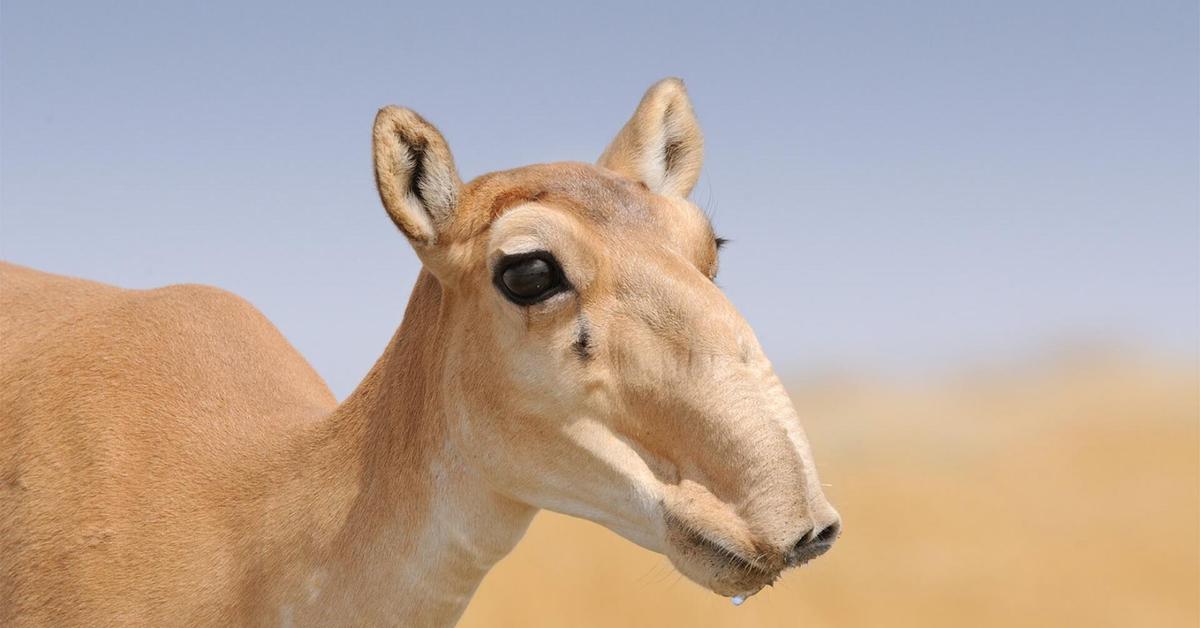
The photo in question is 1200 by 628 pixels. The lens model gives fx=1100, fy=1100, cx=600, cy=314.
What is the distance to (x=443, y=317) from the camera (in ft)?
17.6

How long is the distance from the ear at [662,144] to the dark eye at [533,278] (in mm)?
1655

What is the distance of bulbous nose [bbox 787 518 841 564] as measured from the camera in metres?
4.06

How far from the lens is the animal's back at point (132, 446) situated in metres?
5.81

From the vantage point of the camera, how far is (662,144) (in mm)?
6602

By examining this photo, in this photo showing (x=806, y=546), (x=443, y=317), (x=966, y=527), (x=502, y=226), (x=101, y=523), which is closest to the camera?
(x=806, y=546)

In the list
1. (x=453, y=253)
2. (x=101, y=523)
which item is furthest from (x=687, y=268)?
(x=101, y=523)

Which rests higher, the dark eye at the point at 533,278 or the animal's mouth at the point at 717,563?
the dark eye at the point at 533,278

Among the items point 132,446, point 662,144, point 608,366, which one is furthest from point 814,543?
point 132,446

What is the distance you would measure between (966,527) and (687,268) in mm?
20031

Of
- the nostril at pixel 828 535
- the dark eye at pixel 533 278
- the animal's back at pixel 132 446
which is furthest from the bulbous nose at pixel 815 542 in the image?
the animal's back at pixel 132 446

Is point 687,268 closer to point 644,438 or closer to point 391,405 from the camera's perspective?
point 644,438

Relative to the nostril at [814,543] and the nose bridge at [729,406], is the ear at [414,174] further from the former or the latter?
the nostril at [814,543]

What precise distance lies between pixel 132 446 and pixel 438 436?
216 centimetres

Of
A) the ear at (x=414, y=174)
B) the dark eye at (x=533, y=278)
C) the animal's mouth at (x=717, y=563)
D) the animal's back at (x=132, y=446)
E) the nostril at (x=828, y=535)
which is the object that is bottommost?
the animal's mouth at (x=717, y=563)
